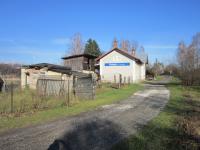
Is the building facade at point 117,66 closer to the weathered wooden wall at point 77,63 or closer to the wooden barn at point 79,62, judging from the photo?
the wooden barn at point 79,62

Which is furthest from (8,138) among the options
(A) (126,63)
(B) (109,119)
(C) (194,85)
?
(A) (126,63)

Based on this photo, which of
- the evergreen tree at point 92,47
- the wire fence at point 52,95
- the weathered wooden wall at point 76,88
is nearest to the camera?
the wire fence at point 52,95

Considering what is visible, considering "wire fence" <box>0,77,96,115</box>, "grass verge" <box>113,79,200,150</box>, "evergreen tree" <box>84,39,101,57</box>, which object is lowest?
"grass verge" <box>113,79,200,150</box>

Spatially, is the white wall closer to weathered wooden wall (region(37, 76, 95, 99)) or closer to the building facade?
the building facade

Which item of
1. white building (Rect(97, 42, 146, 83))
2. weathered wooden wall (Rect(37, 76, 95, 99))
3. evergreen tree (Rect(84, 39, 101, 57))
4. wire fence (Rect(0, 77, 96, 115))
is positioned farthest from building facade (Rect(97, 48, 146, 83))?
evergreen tree (Rect(84, 39, 101, 57))

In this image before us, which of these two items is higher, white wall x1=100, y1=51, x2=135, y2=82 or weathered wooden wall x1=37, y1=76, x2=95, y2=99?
white wall x1=100, y1=51, x2=135, y2=82

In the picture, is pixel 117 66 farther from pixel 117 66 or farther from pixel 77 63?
pixel 77 63

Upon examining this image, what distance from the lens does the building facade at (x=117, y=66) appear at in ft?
136

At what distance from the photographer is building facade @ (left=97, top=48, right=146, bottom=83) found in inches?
1626

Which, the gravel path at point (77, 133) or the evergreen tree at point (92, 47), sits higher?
the evergreen tree at point (92, 47)

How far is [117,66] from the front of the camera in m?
42.1

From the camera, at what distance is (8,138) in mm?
7910

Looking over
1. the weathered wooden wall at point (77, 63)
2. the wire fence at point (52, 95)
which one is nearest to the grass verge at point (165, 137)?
the wire fence at point (52, 95)

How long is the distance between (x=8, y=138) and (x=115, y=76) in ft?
112
